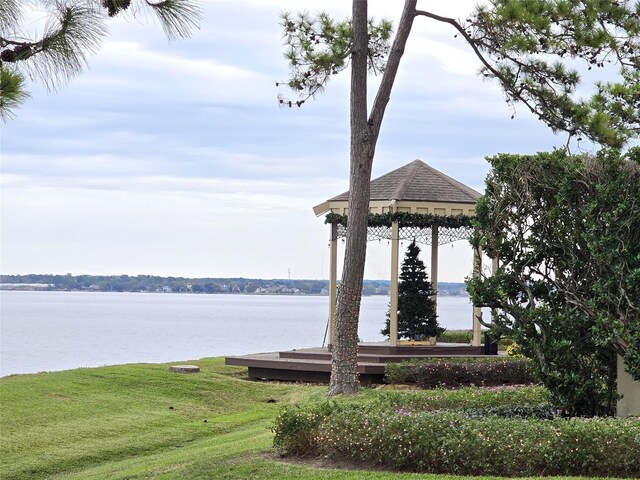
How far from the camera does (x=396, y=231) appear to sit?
715 inches

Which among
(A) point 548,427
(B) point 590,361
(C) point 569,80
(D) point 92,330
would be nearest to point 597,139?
(C) point 569,80

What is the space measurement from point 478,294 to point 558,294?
88 centimetres

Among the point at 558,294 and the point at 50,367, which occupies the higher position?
the point at 558,294

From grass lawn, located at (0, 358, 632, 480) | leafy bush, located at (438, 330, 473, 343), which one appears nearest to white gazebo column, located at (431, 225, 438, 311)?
leafy bush, located at (438, 330, 473, 343)

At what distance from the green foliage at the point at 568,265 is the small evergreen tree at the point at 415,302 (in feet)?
27.2

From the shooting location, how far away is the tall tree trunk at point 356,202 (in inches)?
574

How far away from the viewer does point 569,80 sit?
48.9ft

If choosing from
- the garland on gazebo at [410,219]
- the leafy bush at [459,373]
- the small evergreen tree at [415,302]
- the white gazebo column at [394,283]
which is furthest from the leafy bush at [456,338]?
the leafy bush at [459,373]

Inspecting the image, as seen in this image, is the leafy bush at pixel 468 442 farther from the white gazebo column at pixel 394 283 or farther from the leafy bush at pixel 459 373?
the white gazebo column at pixel 394 283

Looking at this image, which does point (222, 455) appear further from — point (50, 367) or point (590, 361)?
point (50, 367)

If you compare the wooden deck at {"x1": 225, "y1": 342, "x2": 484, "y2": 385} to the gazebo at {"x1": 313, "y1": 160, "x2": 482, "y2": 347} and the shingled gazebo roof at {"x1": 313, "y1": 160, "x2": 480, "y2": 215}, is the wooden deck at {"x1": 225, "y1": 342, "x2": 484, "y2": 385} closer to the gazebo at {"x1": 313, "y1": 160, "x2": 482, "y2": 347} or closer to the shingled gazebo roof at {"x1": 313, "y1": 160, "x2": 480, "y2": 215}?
the gazebo at {"x1": 313, "y1": 160, "x2": 482, "y2": 347}

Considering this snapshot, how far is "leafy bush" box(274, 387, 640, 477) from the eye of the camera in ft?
26.0

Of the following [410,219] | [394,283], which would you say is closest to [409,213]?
[410,219]

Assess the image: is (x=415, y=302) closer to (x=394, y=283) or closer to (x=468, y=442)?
(x=394, y=283)
